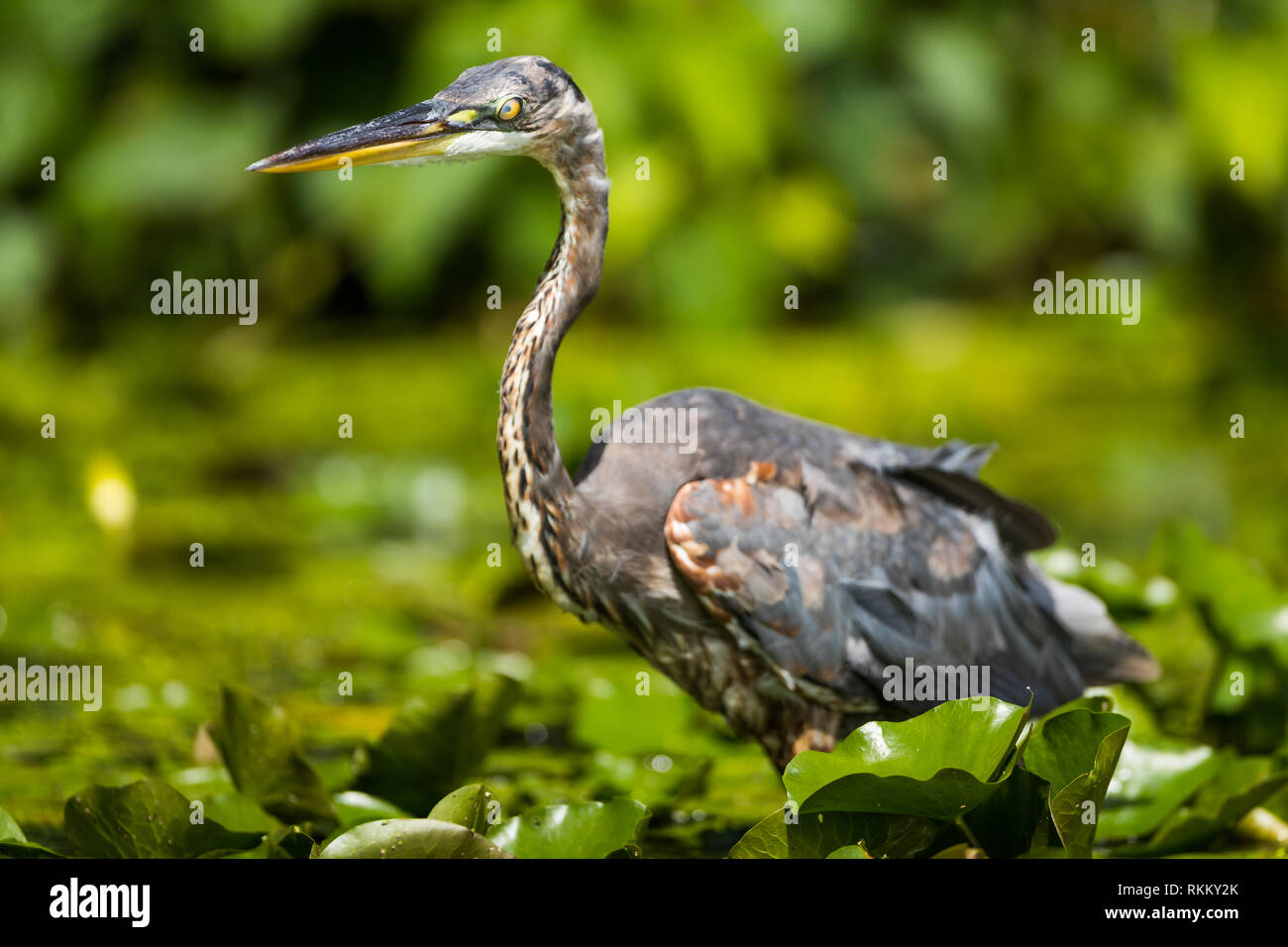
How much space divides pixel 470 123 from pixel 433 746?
1160 mm

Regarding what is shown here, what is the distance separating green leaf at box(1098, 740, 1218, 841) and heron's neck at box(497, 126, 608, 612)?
1.18 meters

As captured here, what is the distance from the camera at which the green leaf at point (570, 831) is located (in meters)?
2.59

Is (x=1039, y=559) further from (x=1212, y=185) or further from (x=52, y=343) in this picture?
(x=52, y=343)

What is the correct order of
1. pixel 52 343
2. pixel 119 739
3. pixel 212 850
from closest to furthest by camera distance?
pixel 212 850 → pixel 119 739 → pixel 52 343

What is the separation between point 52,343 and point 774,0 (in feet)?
11.4

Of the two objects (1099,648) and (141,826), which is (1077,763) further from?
(141,826)

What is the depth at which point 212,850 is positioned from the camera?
2.64 metres

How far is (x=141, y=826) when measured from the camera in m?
2.60

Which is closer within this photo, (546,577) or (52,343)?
(546,577)

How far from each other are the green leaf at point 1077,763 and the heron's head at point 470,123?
1.33 meters

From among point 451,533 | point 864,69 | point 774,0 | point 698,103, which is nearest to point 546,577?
point 451,533

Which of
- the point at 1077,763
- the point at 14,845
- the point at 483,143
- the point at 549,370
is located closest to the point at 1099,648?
the point at 1077,763

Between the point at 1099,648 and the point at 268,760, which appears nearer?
the point at 268,760

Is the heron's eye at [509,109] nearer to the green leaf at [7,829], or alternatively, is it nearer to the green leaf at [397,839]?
the green leaf at [397,839]
